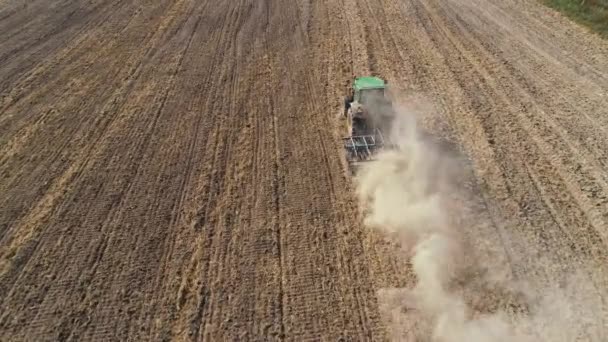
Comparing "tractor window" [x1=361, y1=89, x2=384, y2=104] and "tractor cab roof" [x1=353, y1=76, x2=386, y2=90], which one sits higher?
"tractor cab roof" [x1=353, y1=76, x2=386, y2=90]

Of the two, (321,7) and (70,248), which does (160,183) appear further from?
(321,7)

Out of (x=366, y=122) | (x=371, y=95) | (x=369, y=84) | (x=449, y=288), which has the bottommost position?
(x=449, y=288)

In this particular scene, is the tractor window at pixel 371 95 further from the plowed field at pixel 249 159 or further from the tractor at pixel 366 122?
the plowed field at pixel 249 159

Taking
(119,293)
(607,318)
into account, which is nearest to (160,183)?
(119,293)

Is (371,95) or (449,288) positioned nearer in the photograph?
(449,288)

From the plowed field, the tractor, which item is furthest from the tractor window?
the plowed field

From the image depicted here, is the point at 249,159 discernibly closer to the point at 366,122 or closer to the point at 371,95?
the point at 366,122

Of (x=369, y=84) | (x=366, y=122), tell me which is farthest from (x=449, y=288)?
(x=369, y=84)

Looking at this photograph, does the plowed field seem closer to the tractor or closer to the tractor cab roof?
the tractor
